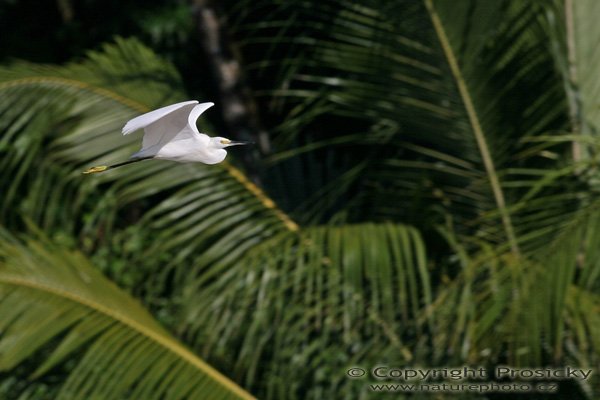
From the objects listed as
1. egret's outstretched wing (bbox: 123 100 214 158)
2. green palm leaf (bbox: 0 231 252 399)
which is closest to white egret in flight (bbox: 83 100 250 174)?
egret's outstretched wing (bbox: 123 100 214 158)

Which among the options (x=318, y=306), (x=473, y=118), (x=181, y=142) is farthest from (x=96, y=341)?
(x=473, y=118)

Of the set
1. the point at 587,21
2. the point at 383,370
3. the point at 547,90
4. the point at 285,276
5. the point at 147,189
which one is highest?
the point at 587,21

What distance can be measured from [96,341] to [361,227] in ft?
4.19

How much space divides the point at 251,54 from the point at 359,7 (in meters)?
1.92

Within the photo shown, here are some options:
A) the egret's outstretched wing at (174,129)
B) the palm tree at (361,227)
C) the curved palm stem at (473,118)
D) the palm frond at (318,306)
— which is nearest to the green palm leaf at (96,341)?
Result: the palm tree at (361,227)

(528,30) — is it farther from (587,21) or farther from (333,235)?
(333,235)

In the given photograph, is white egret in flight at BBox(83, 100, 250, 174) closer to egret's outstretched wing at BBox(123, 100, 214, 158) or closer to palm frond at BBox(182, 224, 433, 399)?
egret's outstretched wing at BBox(123, 100, 214, 158)

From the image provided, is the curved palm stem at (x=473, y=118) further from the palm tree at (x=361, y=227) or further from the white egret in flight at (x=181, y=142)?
the white egret in flight at (x=181, y=142)

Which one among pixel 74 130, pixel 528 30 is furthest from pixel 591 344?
pixel 74 130

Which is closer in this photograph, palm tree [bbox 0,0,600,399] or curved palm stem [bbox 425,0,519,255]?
palm tree [bbox 0,0,600,399]

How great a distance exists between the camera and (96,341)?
4.84m

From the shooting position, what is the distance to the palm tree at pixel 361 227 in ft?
15.2

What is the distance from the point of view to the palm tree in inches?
183

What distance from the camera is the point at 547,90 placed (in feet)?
16.6
